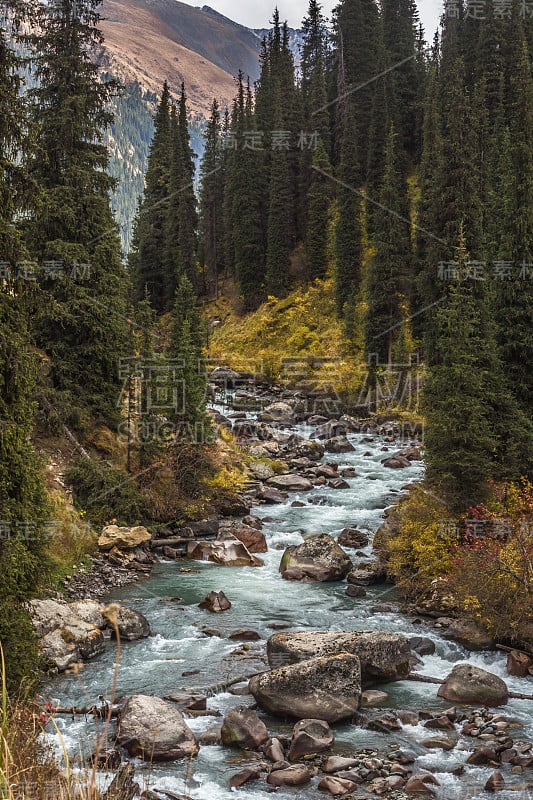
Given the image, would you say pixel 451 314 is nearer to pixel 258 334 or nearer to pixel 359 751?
pixel 359 751

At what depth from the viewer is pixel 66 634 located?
16172 mm

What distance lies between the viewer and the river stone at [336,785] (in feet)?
36.3

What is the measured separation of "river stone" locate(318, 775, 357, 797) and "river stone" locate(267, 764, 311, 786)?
28cm

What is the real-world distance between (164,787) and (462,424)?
41.6 ft

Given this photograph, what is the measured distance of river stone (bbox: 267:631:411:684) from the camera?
15.1m

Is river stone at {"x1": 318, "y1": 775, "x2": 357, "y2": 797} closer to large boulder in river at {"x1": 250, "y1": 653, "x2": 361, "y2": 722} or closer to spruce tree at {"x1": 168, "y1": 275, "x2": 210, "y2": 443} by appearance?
large boulder in river at {"x1": 250, "y1": 653, "x2": 361, "y2": 722}

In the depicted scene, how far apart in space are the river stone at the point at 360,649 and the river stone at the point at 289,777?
3405mm

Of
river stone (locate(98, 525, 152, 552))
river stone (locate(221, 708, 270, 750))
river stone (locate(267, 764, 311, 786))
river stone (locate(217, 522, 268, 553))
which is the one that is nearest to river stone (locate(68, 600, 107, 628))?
river stone (locate(98, 525, 152, 552))

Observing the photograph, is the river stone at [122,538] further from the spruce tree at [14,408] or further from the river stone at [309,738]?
the river stone at [309,738]

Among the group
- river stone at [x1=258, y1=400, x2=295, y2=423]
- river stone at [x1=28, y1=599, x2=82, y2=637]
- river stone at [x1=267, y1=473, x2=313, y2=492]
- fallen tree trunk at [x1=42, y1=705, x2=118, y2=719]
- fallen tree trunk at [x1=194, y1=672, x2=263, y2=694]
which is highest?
river stone at [x1=258, y1=400, x2=295, y2=423]

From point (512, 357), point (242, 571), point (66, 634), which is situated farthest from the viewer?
point (512, 357)

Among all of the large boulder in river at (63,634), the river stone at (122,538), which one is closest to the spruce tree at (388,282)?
the river stone at (122,538)

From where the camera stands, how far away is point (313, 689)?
13.7 m

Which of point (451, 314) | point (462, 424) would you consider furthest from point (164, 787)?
point (451, 314)
